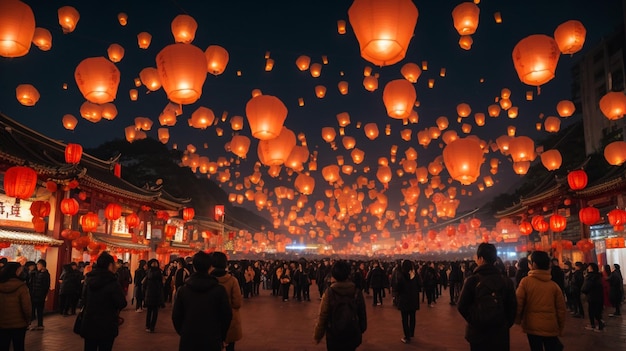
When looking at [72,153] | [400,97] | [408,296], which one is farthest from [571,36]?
[72,153]

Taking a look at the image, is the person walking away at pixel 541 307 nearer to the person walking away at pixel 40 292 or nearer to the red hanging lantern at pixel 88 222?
the person walking away at pixel 40 292

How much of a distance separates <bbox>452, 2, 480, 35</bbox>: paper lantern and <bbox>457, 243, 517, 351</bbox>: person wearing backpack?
8.29m

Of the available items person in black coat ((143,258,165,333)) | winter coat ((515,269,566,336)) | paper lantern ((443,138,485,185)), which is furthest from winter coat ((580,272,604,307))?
person in black coat ((143,258,165,333))

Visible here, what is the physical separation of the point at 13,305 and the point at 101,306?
1.37 meters

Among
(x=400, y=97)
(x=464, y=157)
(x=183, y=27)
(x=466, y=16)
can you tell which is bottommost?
(x=464, y=157)

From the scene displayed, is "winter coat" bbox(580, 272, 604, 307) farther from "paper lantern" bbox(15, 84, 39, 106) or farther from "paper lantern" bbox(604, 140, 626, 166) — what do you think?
"paper lantern" bbox(15, 84, 39, 106)

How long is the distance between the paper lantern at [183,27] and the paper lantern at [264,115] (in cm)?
280

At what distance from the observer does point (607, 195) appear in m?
16.8

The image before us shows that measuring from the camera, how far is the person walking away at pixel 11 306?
5.14 metres

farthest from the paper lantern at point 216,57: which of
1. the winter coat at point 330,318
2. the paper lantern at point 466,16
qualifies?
the winter coat at point 330,318

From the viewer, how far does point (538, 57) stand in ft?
29.8

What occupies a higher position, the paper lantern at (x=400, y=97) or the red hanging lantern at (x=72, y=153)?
the paper lantern at (x=400, y=97)

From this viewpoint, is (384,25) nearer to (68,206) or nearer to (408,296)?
(408,296)

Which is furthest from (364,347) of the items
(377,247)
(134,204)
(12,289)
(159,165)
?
(377,247)
